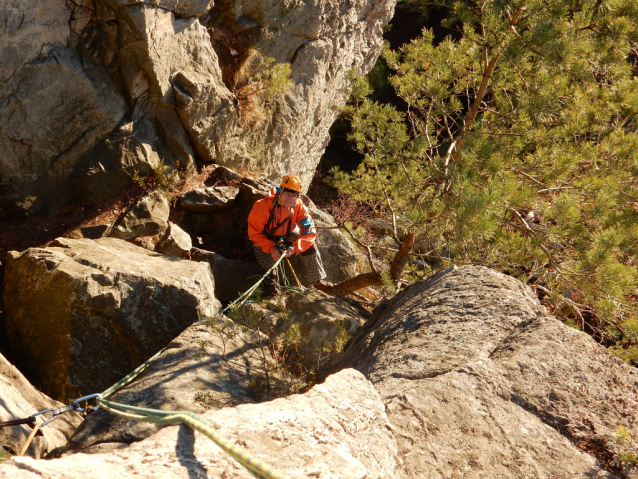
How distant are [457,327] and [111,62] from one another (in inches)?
272

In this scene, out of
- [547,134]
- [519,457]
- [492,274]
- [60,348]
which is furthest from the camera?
→ [547,134]

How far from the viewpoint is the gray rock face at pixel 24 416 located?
336 centimetres

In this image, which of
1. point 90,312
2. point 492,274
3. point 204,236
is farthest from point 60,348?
point 492,274

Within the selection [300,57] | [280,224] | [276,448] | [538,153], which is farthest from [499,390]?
[300,57]

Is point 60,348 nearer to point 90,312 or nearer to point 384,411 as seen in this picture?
point 90,312

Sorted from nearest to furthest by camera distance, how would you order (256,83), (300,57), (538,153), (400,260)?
(538,153) < (400,260) < (256,83) < (300,57)

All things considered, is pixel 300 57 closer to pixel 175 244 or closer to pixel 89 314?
pixel 175 244

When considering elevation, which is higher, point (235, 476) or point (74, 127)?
point (74, 127)

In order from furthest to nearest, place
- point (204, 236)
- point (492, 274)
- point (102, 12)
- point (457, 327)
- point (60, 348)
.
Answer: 1. point (204, 236)
2. point (102, 12)
3. point (60, 348)
4. point (492, 274)
5. point (457, 327)

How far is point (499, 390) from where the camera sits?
3045 mm

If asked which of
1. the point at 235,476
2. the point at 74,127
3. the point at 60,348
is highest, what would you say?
the point at 74,127

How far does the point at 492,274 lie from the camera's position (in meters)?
4.14

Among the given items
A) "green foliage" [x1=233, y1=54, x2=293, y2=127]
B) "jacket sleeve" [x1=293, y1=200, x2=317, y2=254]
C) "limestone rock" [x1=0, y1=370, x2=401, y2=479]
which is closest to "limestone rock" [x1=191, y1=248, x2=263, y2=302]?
"jacket sleeve" [x1=293, y1=200, x2=317, y2=254]

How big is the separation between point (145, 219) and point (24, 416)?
15.7 feet
